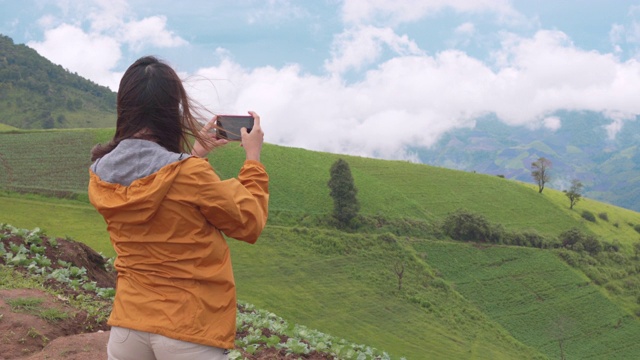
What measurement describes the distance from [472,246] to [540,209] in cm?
2729

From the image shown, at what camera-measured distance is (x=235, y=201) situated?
3615 mm

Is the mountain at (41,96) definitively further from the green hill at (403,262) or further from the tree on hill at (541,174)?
the tree on hill at (541,174)

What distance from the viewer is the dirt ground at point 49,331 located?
7.68 metres

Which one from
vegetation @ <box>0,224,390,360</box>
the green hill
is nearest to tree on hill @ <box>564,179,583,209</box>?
the green hill

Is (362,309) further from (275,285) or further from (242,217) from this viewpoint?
(242,217)

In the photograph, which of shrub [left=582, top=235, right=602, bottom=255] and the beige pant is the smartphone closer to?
the beige pant

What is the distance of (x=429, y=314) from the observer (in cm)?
5541

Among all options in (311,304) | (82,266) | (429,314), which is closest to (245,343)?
(82,266)

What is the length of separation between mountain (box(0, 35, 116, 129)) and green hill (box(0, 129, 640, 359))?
268 ft

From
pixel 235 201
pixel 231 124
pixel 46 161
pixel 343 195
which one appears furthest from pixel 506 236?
pixel 235 201

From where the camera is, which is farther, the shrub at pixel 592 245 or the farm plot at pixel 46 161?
the shrub at pixel 592 245

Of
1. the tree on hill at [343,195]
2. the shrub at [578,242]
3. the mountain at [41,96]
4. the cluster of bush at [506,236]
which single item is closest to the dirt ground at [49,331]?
the tree on hill at [343,195]

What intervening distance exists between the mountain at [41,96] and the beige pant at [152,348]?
169 metres

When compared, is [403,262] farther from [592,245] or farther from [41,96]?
[41,96]
